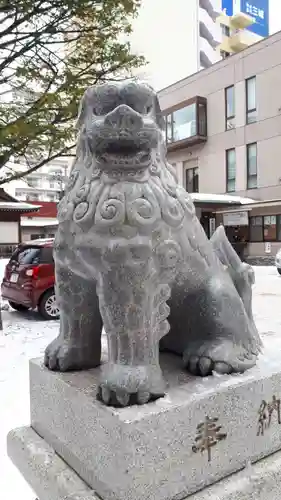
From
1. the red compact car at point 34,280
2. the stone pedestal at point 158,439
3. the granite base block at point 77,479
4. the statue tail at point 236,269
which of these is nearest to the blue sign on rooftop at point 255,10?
the red compact car at point 34,280

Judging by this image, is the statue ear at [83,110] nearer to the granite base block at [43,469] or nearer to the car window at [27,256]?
the granite base block at [43,469]

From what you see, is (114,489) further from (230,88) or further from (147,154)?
(230,88)

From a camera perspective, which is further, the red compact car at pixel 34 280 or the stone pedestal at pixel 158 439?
the red compact car at pixel 34 280

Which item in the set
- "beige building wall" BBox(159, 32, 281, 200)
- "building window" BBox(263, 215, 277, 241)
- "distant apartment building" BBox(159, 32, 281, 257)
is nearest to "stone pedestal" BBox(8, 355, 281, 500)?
"beige building wall" BBox(159, 32, 281, 200)

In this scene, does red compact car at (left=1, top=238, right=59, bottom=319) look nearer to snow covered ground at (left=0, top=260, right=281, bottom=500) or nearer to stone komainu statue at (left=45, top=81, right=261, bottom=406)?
snow covered ground at (left=0, top=260, right=281, bottom=500)

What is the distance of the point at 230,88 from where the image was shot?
669 inches

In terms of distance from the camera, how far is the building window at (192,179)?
19.2m

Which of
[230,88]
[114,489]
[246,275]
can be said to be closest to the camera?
[114,489]

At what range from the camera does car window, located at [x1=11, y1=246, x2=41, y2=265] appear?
5230mm

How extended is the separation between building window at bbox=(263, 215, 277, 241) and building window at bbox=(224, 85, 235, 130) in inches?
159

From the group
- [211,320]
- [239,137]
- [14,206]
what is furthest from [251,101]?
[211,320]

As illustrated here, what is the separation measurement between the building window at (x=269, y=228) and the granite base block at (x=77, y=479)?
15423 millimetres

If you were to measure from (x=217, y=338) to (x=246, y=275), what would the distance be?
0.87ft

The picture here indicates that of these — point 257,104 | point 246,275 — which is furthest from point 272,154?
point 246,275
